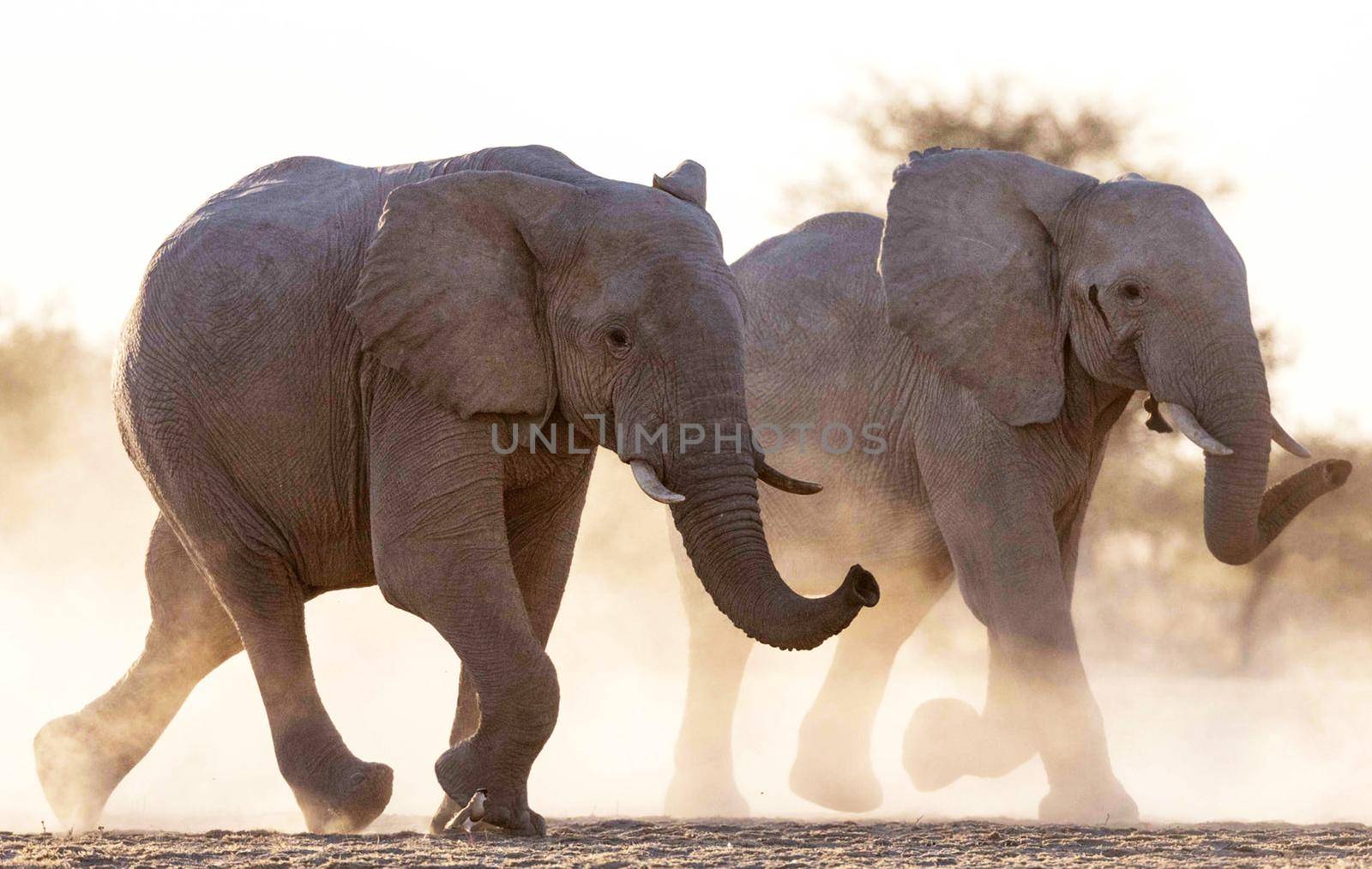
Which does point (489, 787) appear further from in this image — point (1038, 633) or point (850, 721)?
point (850, 721)

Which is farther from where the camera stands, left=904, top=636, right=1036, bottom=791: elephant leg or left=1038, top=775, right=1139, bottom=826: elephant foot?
left=904, top=636, right=1036, bottom=791: elephant leg

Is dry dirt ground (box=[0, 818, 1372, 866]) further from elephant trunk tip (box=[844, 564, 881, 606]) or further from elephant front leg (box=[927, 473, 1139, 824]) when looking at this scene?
elephant front leg (box=[927, 473, 1139, 824])

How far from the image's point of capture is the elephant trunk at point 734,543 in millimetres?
8820

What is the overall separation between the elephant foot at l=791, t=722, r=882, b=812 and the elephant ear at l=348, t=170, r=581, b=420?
4555 millimetres

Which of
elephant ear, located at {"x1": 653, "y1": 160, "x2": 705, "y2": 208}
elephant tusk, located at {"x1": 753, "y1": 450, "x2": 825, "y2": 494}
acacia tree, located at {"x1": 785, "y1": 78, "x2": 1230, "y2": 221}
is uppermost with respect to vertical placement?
acacia tree, located at {"x1": 785, "y1": 78, "x2": 1230, "y2": 221}

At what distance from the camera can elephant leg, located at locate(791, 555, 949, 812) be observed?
13.3 m

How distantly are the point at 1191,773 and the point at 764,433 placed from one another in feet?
15.1

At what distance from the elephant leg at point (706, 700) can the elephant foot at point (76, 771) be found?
313 cm

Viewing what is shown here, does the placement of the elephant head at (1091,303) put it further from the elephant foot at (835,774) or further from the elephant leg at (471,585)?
the elephant leg at (471,585)

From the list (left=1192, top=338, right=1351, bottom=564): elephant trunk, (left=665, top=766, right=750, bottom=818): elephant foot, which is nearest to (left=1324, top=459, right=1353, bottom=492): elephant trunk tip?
(left=1192, top=338, right=1351, bottom=564): elephant trunk

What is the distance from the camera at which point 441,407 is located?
9305 mm

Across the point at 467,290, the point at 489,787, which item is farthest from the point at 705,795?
the point at 467,290

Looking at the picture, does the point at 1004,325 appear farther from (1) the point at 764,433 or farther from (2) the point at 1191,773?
(2) the point at 1191,773

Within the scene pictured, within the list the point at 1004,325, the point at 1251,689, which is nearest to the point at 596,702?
the point at 1004,325
